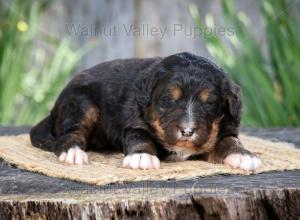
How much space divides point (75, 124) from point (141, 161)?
92cm

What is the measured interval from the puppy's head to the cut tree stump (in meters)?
0.82

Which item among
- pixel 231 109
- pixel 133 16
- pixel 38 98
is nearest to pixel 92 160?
pixel 231 109

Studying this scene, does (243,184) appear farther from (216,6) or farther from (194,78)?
(216,6)

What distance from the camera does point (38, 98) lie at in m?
9.29

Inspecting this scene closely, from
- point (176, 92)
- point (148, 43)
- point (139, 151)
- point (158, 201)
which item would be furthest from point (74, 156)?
point (148, 43)

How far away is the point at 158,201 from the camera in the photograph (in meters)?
3.26

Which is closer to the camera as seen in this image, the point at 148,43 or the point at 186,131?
the point at 186,131

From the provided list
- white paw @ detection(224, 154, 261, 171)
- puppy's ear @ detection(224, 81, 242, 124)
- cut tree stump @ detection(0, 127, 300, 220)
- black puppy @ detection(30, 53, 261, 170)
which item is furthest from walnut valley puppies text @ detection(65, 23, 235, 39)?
cut tree stump @ detection(0, 127, 300, 220)

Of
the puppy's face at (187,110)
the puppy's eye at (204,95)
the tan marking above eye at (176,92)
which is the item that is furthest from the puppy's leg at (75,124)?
the puppy's eye at (204,95)

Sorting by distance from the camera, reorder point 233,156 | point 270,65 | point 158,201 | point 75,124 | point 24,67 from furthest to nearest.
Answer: point 24,67 < point 270,65 < point 75,124 < point 233,156 < point 158,201

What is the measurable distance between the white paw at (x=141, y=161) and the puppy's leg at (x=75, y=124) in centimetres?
54

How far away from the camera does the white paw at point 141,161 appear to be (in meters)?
4.35

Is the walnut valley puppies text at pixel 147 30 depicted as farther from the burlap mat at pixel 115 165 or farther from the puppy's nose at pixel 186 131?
the puppy's nose at pixel 186 131

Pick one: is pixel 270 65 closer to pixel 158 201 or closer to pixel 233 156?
pixel 233 156
